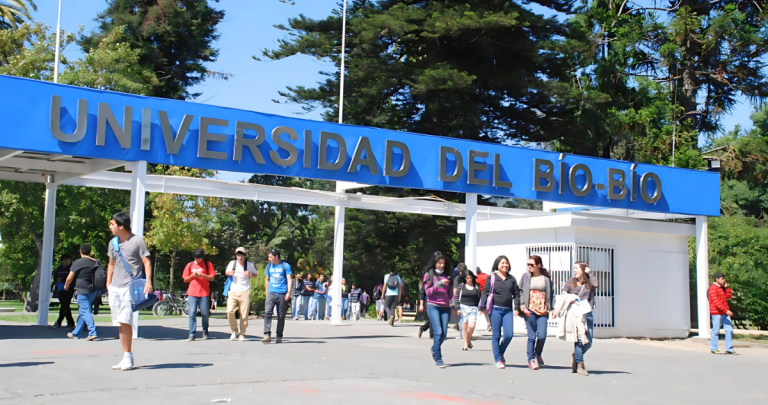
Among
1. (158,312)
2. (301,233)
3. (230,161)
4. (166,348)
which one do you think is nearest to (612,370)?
(166,348)

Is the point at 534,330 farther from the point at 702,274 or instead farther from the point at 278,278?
the point at 702,274

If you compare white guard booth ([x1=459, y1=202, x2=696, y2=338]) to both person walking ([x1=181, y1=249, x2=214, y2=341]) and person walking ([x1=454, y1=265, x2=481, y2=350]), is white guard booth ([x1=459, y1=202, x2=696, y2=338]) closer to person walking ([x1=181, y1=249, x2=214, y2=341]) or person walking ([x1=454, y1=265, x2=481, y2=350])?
person walking ([x1=454, y1=265, x2=481, y2=350])

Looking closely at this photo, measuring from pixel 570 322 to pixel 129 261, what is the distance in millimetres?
6003

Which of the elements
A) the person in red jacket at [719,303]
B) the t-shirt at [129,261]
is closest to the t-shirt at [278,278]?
the t-shirt at [129,261]

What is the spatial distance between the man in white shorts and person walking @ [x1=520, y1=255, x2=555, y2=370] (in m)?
5.38

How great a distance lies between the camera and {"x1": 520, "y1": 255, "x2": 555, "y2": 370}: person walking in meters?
11.4

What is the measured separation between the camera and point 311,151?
55.3ft

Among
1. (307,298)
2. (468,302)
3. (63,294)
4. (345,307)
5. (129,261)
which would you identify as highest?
(129,261)

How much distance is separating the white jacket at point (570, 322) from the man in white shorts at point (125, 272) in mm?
5619

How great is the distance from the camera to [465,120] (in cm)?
3241

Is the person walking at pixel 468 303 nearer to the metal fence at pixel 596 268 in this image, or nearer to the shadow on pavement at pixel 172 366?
the shadow on pavement at pixel 172 366

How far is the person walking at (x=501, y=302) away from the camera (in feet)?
37.1

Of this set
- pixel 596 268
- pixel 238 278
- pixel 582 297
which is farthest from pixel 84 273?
pixel 596 268

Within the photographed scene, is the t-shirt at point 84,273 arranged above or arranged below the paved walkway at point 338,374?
above
